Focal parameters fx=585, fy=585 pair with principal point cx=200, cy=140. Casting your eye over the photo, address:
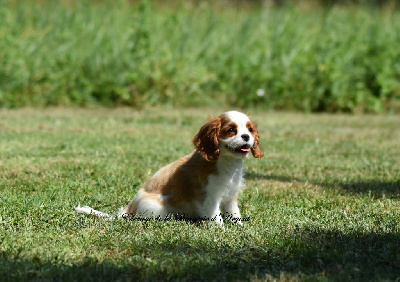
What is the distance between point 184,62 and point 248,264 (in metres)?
10.1

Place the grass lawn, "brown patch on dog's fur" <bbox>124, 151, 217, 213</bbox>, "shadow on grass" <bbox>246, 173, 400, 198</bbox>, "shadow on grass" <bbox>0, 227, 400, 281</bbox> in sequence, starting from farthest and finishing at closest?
"shadow on grass" <bbox>246, 173, 400, 198</bbox>
"brown patch on dog's fur" <bbox>124, 151, 217, 213</bbox>
the grass lawn
"shadow on grass" <bbox>0, 227, 400, 281</bbox>

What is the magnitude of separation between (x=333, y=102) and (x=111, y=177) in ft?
27.3

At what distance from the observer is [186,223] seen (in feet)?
15.5

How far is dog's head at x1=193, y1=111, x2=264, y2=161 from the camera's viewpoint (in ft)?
15.3

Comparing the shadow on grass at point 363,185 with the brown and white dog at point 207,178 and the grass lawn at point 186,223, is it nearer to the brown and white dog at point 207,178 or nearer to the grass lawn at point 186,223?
the grass lawn at point 186,223

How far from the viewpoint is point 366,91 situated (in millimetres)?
13641

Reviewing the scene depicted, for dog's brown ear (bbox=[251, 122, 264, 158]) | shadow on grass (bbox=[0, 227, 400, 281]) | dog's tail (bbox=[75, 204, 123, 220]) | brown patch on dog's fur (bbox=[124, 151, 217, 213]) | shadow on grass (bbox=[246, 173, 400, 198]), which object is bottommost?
shadow on grass (bbox=[246, 173, 400, 198])

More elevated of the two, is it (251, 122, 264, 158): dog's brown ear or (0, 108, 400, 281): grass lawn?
(251, 122, 264, 158): dog's brown ear

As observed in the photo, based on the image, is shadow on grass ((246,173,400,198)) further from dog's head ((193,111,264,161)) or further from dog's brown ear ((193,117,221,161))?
dog's brown ear ((193,117,221,161))

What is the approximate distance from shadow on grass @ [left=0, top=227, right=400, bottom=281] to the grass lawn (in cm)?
1

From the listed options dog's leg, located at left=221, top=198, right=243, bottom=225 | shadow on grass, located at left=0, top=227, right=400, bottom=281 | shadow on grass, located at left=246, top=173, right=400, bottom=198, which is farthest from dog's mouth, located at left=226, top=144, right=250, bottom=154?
shadow on grass, located at left=246, top=173, right=400, bottom=198

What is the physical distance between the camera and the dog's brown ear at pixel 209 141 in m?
4.69

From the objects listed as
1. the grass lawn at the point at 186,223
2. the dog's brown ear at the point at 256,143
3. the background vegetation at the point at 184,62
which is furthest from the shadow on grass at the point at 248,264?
the background vegetation at the point at 184,62

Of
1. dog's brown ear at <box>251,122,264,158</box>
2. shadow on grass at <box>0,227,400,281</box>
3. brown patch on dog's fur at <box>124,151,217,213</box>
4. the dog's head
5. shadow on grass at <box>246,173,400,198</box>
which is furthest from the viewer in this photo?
shadow on grass at <box>246,173,400,198</box>
